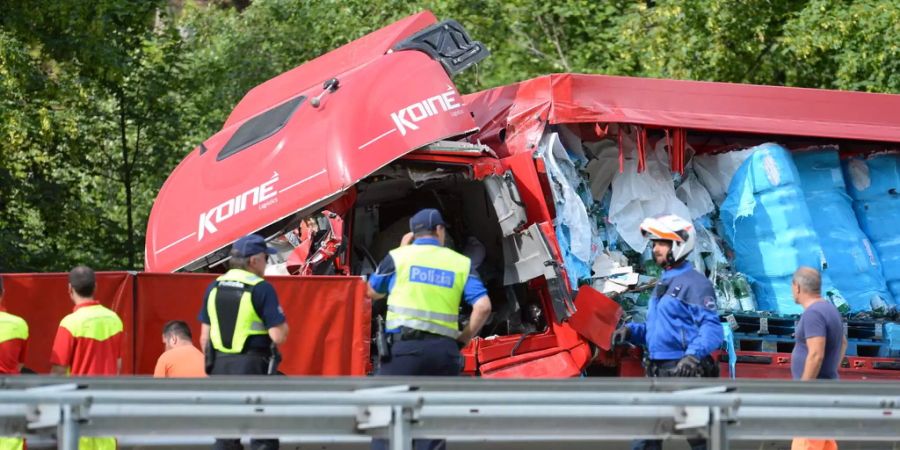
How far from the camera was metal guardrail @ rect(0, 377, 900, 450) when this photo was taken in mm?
5582

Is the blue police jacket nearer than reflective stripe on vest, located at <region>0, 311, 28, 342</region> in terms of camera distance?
No

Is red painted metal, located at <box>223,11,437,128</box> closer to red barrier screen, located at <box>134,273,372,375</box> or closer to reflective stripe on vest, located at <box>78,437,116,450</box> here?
red barrier screen, located at <box>134,273,372,375</box>

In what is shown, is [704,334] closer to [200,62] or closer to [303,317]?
[303,317]

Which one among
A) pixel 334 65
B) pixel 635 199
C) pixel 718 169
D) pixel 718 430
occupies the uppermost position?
pixel 334 65

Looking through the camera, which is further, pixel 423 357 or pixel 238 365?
pixel 238 365

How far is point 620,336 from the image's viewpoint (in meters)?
9.62

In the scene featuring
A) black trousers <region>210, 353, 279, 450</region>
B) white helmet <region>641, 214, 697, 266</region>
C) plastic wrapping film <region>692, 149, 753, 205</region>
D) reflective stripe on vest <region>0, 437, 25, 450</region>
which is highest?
plastic wrapping film <region>692, 149, 753, 205</region>

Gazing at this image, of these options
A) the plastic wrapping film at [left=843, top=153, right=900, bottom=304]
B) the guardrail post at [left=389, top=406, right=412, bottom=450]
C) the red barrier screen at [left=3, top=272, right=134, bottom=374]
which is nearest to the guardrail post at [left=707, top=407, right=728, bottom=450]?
the guardrail post at [left=389, top=406, right=412, bottom=450]

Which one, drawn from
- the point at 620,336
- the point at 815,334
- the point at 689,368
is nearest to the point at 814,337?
the point at 815,334

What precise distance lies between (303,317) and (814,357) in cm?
350

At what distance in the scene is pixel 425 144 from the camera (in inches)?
389

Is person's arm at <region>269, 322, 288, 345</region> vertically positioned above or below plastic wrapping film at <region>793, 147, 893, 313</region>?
below

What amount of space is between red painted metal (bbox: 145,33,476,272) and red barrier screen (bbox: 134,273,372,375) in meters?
0.54

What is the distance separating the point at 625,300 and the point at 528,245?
3.04 feet
